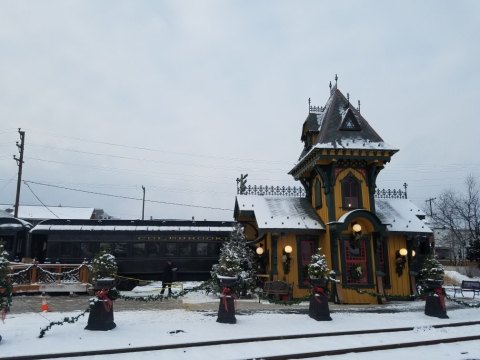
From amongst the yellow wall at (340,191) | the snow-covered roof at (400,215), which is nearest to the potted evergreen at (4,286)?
the yellow wall at (340,191)

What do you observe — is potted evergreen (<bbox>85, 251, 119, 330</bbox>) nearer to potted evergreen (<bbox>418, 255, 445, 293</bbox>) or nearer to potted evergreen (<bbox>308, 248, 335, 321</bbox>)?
potted evergreen (<bbox>308, 248, 335, 321</bbox>)

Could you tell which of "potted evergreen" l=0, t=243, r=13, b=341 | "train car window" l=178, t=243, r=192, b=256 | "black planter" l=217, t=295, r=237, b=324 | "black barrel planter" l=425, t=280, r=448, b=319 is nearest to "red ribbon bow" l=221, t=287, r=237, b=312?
"black planter" l=217, t=295, r=237, b=324

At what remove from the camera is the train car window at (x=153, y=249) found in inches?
824

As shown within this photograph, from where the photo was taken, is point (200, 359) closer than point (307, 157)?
Yes

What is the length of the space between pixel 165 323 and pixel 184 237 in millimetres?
10699

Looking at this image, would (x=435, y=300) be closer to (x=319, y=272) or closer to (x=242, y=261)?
(x=319, y=272)

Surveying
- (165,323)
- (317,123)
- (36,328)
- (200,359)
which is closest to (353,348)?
(200,359)

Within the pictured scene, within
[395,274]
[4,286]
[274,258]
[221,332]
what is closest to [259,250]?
[274,258]

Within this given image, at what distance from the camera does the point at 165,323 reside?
10.8m

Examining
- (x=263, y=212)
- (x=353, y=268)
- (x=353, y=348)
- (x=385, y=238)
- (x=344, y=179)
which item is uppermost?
(x=344, y=179)

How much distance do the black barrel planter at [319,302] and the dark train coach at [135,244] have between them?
10102 millimetres

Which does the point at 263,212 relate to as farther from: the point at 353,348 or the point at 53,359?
the point at 53,359

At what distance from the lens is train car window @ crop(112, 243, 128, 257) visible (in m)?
20.5

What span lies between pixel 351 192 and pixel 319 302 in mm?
7301
